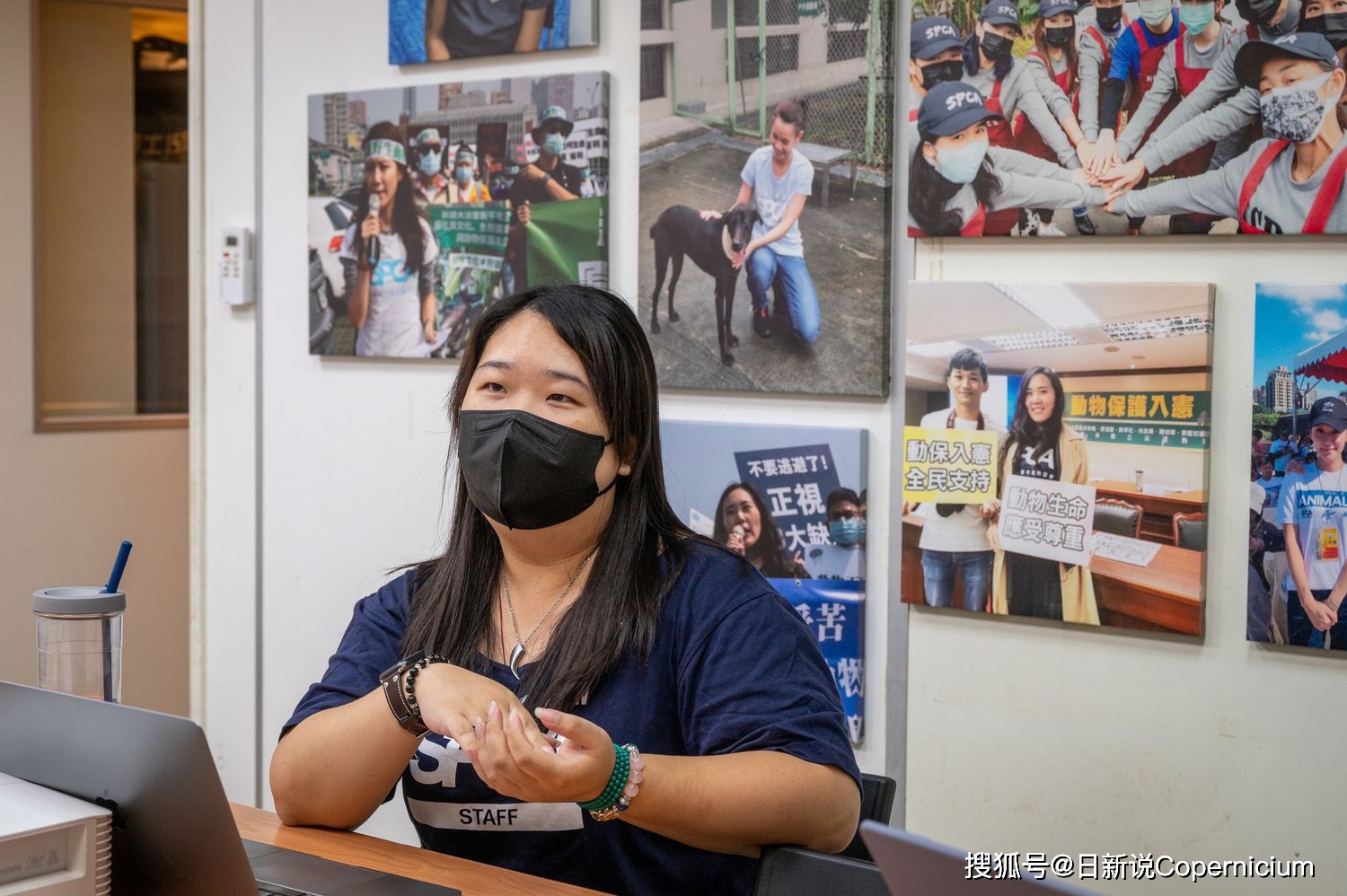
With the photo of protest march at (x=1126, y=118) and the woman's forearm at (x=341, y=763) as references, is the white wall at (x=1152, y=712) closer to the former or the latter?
the photo of protest march at (x=1126, y=118)

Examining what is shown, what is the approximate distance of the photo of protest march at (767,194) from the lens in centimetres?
232

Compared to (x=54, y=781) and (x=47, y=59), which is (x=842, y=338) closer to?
(x=54, y=781)

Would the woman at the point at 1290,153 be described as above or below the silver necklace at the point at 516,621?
above

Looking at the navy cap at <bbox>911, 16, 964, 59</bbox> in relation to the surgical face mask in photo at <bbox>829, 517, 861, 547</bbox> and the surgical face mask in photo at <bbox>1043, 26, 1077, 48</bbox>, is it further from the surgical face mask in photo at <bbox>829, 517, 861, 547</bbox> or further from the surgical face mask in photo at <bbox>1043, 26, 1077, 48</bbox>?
the surgical face mask in photo at <bbox>829, 517, 861, 547</bbox>

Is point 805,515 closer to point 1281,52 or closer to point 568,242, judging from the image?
point 568,242

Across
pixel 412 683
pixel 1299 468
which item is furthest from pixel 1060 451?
pixel 412 683

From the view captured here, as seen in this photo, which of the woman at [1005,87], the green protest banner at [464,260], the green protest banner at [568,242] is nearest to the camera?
the woman at [1005,87]

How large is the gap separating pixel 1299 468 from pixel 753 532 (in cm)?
96

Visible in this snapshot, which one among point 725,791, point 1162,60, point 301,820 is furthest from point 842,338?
point 301,820

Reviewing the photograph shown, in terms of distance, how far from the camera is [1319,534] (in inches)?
77.0

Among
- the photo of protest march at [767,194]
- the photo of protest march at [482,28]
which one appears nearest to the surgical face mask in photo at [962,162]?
the photo of protest march at [767,194]

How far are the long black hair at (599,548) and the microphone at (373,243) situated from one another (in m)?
1.16

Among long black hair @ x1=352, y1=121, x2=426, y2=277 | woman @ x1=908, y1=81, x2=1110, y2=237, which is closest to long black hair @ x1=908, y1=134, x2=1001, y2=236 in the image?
Answer: woman @ x1=908, y1=81, x2=1110, y2=237

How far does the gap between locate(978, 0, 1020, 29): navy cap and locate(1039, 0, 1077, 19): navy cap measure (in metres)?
0.04
